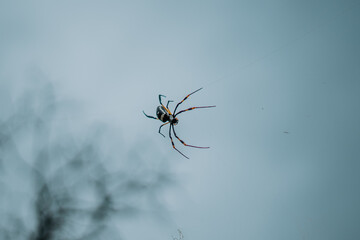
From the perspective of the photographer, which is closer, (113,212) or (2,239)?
(2,239)

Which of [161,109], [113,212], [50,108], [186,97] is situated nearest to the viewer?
[186,97]

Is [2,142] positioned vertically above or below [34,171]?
above

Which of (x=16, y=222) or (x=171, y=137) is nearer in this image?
(x=171, y=137)

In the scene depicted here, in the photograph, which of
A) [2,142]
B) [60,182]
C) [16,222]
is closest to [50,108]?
[2,142]

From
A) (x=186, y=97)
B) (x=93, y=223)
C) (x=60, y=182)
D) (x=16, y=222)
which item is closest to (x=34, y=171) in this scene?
(x=60, y=182)

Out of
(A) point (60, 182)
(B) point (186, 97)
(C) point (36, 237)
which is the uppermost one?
(B) point (186, 97)

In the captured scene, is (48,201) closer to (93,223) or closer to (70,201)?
(70,201)

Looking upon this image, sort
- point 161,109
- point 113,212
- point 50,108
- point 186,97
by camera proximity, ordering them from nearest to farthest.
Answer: point 186,97 → point 161,109 → point 50,108 → point 113,212

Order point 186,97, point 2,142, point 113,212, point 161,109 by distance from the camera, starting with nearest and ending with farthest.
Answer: point 186,97 < point 161,109 < point 2,142 < point 113,212

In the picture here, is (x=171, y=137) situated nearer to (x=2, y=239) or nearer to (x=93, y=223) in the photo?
(x=93, y=223)
